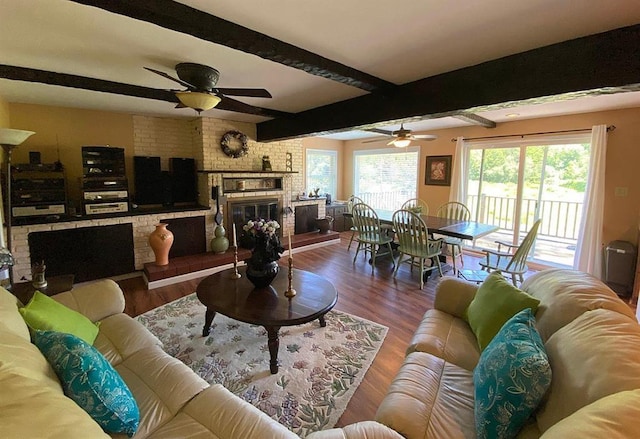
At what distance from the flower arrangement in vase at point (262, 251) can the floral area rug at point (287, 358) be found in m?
0.58

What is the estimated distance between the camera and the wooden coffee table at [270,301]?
204cm

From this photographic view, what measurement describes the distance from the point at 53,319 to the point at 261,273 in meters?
1.28

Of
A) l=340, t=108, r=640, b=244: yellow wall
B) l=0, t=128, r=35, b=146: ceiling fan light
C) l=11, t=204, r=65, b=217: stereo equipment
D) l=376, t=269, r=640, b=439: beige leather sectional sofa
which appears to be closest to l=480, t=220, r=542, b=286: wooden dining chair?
l=376, t=269, r=640, b=439: beige leather sectional sofa

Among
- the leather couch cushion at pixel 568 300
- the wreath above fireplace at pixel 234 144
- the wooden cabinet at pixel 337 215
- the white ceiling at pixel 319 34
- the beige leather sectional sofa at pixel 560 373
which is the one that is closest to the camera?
the beige leather sectional sofa at pixel 560 373

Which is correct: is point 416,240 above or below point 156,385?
above

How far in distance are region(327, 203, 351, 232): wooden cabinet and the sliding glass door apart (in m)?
2.74

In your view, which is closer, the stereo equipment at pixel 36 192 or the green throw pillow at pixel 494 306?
the green throw pillow at pixel 494 306

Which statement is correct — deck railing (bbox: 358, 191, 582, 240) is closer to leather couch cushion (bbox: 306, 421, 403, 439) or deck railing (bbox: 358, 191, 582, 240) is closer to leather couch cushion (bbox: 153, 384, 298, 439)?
leather couch cushion (bbox: 306, 421, 403, 439)

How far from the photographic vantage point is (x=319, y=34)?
178 cm

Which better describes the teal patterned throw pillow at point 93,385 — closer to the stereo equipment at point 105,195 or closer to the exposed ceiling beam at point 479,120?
the stereo equipment at point 105,195

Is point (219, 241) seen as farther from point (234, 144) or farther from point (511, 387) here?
point (511, 387)

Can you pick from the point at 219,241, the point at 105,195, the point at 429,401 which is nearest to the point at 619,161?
the point at 429,401

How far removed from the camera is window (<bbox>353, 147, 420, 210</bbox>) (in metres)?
6.33

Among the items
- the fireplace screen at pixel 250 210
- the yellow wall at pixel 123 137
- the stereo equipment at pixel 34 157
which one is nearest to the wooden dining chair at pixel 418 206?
the yellow wall at pixel 123 137
